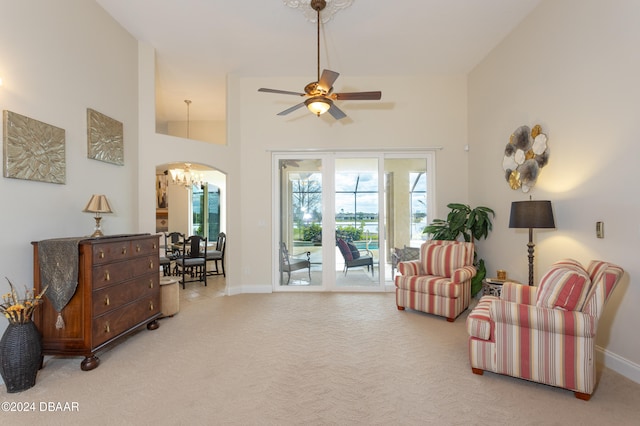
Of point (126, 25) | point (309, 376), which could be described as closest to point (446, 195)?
point (309, 376)

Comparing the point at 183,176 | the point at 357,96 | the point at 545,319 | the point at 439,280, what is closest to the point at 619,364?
the point at 545,319

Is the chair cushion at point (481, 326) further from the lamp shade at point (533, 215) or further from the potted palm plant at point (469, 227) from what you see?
the potted palm plant at point (469, 227)

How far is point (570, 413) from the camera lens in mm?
2109

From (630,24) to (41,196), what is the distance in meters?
5.47

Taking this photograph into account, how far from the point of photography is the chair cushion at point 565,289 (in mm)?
2277

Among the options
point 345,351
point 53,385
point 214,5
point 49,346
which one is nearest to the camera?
point 53,385

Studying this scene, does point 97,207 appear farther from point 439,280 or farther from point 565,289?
point 565,289

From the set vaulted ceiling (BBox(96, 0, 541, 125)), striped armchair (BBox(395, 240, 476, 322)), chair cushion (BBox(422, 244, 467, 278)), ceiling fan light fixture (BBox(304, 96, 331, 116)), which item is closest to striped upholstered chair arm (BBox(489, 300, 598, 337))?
striped armchair (BBox(395, 240, 476, 322))

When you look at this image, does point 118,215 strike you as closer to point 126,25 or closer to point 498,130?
point 126,25

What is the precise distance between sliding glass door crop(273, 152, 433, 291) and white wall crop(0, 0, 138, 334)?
2452mm

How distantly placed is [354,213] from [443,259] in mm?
1770

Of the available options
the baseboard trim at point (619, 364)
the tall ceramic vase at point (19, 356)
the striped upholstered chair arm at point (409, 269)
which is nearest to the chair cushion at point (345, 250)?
the striped upholstered chair arm at point (409, 269)

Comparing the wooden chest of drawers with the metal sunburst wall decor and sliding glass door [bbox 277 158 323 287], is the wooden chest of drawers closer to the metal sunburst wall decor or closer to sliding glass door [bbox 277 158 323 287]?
sliding glass door [bbox 277 158 323 287]

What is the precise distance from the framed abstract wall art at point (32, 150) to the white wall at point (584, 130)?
5.25 meters
